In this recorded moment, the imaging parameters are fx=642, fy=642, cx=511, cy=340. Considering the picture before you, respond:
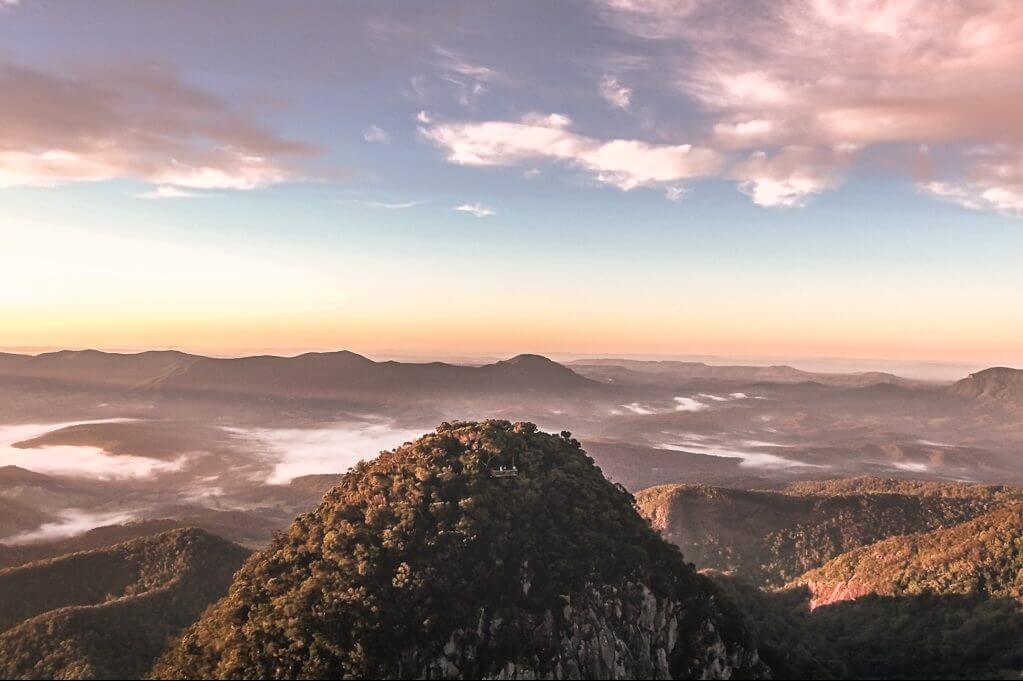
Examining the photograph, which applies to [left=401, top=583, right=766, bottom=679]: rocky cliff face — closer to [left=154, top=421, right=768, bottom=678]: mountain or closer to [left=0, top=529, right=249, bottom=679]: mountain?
[left=154, top=421, right=768, bottom=678]: mountain

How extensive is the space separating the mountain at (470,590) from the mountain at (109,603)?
4624 centimetres

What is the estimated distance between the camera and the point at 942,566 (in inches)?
5856

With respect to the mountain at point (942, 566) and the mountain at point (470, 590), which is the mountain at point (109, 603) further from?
the mountain at point (942, 566)

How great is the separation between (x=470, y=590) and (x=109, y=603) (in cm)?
10263

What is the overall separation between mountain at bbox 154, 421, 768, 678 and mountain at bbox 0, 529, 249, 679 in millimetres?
46237

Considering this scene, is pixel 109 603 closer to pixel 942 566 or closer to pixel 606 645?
pixel 606 645

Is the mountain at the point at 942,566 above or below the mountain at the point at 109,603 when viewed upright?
above

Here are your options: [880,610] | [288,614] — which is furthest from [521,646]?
[880,610]

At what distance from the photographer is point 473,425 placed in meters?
107

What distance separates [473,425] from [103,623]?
282 feet

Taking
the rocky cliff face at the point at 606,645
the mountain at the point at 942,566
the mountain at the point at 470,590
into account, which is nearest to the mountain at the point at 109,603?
the mountain at the point at 470,590

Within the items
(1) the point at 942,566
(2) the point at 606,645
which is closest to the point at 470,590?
(2) the point at 606,645

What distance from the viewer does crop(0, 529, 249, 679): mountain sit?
381ft

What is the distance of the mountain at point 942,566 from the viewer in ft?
456
